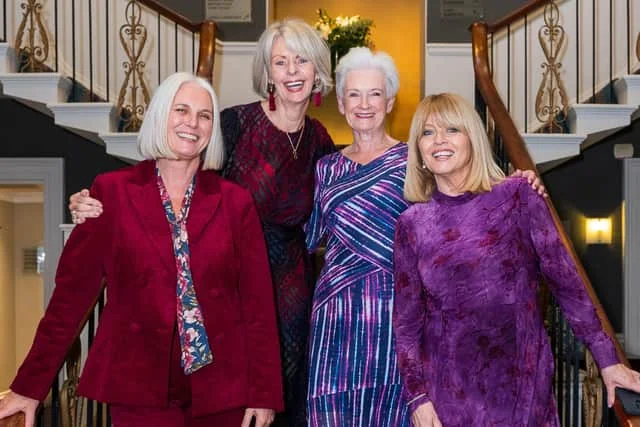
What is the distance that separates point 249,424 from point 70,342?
513 millimetres

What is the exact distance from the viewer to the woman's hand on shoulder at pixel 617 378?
204cm

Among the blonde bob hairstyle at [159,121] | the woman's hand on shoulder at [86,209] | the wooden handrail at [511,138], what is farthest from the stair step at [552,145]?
the woman's hand on shoulder at [86,209]

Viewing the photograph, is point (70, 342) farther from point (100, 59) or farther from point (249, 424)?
point (100, 59)

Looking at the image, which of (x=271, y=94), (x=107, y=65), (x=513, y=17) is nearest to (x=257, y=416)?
(x=271, y=94)

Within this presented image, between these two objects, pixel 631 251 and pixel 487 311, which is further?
pixel 631 251

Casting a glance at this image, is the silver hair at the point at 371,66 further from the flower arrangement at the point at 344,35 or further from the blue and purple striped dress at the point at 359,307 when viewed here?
the flower arrangement at the point at 344,35

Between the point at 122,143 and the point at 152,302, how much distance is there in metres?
3.94

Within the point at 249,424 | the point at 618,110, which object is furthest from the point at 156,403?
the point at 618,110

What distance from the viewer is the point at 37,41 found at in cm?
713

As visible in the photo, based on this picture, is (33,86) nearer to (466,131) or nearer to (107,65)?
(107,65)

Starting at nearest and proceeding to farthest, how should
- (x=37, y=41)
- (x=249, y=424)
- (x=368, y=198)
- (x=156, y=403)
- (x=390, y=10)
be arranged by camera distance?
(x=156, y=403)
(x=249, y=424)
(x=368, y=198)
(x=37, y=41)
(x=390, y=10)

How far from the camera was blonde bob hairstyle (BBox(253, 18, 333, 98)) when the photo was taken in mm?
2633

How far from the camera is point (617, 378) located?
6.72 ft

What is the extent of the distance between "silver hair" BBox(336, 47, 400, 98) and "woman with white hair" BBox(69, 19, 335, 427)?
0.10m
